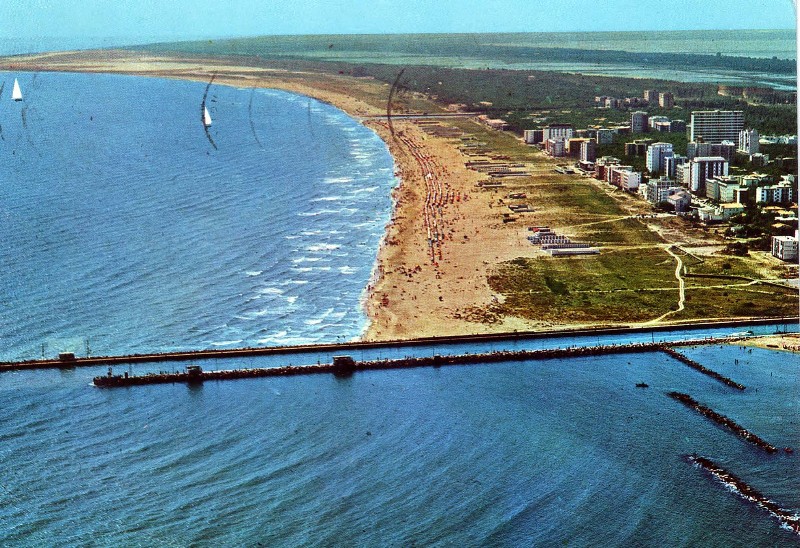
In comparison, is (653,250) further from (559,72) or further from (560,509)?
(559,72)

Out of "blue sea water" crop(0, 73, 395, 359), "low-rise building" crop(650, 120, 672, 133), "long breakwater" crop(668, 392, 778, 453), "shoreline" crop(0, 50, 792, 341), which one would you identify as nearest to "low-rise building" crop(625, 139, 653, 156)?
"shoreline" crop(0, 50, 792, 341)

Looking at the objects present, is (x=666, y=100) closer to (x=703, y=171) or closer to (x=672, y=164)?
(x=672, y=164)

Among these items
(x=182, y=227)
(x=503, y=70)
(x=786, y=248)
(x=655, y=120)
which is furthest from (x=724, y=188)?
(x=503, y=70)

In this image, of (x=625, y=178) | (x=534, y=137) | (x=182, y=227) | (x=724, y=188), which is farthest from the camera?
(x=534, y=137)

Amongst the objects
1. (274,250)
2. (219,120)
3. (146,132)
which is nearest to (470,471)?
(274,250)

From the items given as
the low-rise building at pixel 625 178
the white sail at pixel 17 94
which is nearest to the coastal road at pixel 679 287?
the low-rise building at pixel 625 178

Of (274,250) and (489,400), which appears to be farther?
(274,250)

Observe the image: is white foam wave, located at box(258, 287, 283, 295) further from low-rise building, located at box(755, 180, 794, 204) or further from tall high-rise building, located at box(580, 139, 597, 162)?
tall high-rise building, located at box(580, 139, 597, 162)
